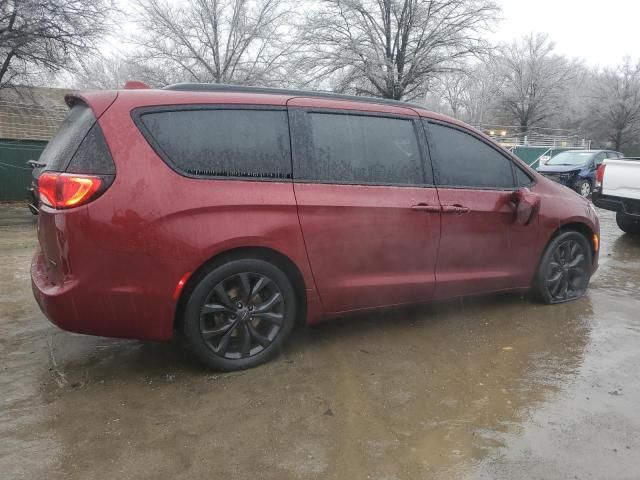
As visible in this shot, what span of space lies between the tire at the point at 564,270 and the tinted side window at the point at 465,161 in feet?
2.60

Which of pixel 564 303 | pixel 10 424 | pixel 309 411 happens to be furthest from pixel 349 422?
pixel 564 303

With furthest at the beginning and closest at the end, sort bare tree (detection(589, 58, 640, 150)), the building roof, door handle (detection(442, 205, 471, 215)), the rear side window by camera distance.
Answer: bare tree (detection(589, 58, 640, 150)), the building roof, door handle (detection(442, 205, 471, 215)), the rear side window

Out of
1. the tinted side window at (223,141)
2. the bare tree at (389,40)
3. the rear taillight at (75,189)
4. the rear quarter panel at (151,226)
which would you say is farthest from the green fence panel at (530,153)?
the rear taillight at (75,189)

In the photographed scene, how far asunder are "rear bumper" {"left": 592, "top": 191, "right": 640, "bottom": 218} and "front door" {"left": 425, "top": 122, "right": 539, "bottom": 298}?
4.34 meters

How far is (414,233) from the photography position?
11.6ft

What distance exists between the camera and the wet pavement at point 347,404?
2252mm

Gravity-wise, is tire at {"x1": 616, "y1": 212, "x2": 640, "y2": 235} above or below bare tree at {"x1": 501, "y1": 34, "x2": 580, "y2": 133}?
below

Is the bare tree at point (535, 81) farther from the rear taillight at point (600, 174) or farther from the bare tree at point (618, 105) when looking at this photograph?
the rear taillight at point (600, 174)

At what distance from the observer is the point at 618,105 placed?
136 ft

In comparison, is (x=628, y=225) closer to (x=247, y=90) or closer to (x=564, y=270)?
(x=564, y=270)

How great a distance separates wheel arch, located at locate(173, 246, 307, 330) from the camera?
2.92 metres

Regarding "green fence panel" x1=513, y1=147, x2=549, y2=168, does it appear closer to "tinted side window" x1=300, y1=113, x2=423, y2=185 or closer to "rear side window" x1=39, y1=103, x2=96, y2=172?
"tinted side window" x1=300, y1=113, x2=423, y2=185

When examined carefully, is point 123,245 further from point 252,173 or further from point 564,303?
point 564,303

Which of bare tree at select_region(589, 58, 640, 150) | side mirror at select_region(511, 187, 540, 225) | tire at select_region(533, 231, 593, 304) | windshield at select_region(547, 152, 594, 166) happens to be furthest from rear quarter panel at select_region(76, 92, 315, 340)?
bare tree at select_region(589, 58, 640, 150)
